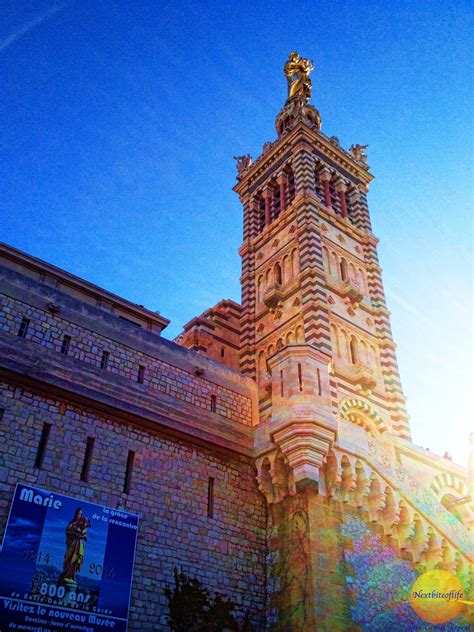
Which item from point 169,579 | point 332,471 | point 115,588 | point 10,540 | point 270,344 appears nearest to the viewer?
point 10,540

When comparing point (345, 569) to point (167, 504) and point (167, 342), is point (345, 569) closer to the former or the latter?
point (167, 504)

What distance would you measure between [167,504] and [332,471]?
14.6 feet

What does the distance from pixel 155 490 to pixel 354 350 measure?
13611 millimetres

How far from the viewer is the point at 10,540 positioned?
12055 mm

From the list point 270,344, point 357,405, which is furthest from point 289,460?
point 270,344

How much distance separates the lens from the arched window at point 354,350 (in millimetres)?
25984

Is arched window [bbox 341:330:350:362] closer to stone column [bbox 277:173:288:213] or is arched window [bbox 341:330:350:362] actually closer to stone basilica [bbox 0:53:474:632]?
stone basilica [bbox 0:53:474:632]

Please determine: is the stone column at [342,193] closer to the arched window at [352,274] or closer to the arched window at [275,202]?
the arched window at [275,202]

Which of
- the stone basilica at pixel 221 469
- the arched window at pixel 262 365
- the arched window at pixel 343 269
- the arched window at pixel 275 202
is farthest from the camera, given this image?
the arched window at pixel 275 202

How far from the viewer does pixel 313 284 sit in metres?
26.0

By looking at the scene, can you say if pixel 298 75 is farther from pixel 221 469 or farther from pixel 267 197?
pixel 221 469

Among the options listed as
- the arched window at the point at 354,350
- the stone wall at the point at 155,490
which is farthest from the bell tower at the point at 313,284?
the stone wall at the point at 155,490

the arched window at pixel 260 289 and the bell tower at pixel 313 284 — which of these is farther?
the arched window at pixel 260 289

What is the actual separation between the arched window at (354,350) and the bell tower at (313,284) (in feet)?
0.14
